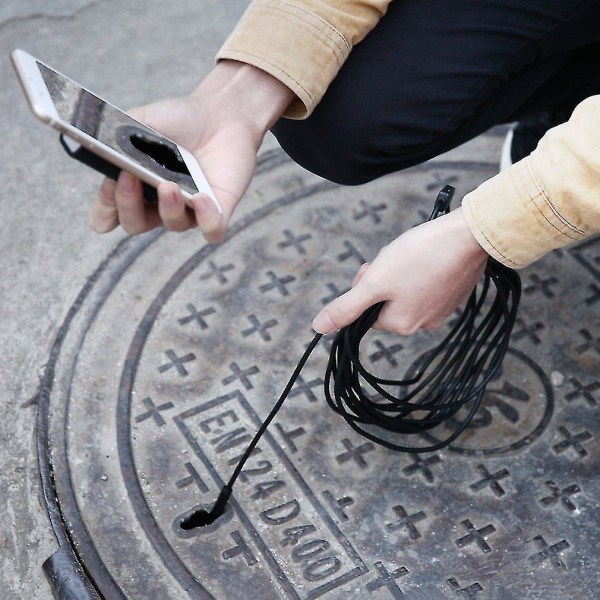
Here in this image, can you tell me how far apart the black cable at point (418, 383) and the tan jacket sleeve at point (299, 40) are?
0.28 metres

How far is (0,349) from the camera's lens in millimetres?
1750

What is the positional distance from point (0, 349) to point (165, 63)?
91cm

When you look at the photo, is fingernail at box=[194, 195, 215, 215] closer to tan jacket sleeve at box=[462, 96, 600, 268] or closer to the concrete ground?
tan jacket sleeve at box=[462, 96, 600, 268]

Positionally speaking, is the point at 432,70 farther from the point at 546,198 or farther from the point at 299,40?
the point at 546,198

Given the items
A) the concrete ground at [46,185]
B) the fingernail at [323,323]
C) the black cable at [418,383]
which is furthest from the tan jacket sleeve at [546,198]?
the concrete ground at [46,185]

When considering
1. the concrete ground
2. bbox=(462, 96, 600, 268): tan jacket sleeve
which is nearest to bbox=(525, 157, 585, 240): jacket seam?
bbox=(462, 96, 600, 268): tan jacket sleeve

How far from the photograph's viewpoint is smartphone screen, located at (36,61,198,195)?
123 centimetres

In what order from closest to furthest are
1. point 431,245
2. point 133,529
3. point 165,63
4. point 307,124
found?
point 431,245 < point 133,529 < point 307,124 < point 165,63

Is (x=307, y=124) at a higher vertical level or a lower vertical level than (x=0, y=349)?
higher

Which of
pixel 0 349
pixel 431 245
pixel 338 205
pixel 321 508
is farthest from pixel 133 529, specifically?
pixel 338 205

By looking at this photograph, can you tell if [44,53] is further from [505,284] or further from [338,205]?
[505,284]

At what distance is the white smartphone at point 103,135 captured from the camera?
1181mm

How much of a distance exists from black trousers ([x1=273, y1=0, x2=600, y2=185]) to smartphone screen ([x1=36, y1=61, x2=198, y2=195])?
14.2 inches

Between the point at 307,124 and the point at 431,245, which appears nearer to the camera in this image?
the point at 431,245
